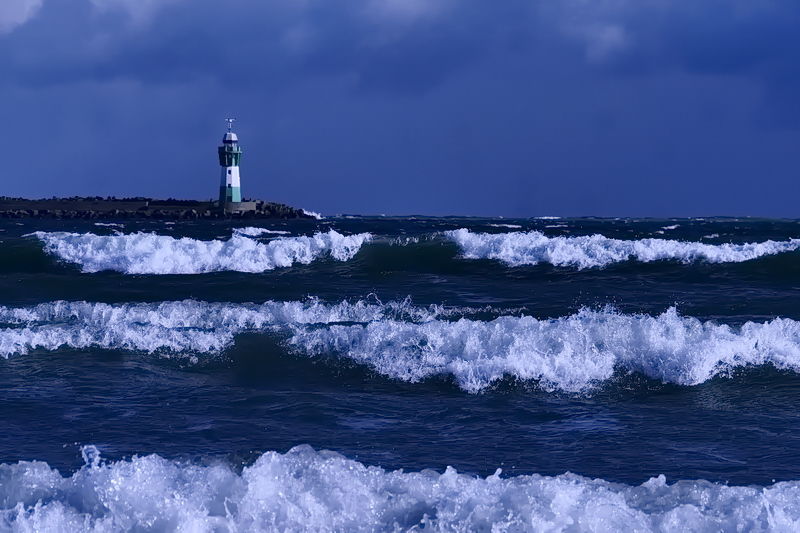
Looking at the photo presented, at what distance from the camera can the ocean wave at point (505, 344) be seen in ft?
26.3

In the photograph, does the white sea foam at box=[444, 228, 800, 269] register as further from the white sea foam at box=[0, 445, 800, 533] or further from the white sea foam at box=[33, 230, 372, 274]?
the white sea foam at box=[0, 445, 800, 533]

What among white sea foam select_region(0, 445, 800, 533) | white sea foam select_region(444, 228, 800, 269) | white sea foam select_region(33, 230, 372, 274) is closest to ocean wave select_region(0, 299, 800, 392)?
white sea foam select_region(0, 445, 800, 533)

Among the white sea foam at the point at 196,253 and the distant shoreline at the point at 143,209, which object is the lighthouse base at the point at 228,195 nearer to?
the distant shoreline at the point at 143,209

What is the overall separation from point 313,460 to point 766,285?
525 inches

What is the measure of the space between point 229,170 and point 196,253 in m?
41.0

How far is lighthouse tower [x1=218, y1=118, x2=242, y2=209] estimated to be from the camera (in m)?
57.2

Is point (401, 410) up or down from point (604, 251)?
down

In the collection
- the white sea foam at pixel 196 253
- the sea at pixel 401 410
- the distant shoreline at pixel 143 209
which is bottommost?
the sea at pixel 401 410

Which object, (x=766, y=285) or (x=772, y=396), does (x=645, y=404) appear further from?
(x=766, y=285)

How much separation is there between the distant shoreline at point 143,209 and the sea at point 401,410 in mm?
45694

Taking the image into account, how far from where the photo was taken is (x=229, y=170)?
58344 mm

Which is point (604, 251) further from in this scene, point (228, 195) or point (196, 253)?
point (228, 195)

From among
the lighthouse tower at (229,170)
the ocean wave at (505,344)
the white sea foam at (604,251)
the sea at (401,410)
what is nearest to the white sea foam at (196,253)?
the sea at (401,410)

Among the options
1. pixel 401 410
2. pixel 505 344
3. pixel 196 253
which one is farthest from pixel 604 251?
pixel 401 410
